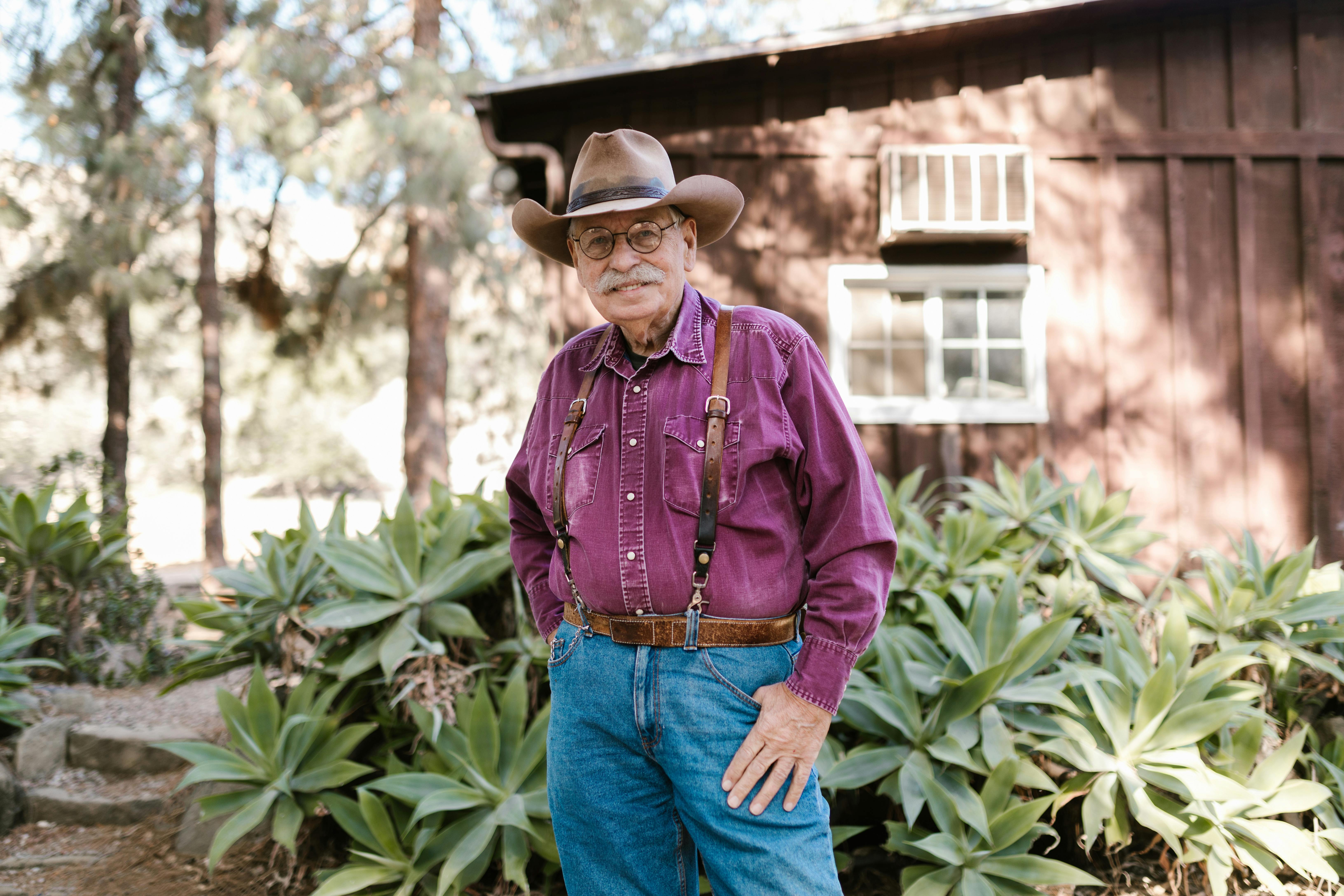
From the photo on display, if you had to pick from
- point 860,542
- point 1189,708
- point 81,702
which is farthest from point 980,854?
point 81,702

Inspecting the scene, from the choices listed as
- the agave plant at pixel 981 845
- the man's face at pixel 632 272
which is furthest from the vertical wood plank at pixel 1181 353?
the man's face at pixel 632 272

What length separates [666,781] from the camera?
1621mm

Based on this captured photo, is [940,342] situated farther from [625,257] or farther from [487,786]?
[625,257]

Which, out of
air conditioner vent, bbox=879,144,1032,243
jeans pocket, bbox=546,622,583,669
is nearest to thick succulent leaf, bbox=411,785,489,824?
jeans pocket, bbox=546,622,583,669

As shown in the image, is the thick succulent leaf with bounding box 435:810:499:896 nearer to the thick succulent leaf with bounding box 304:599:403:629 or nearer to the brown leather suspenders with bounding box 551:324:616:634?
the thick succulent leaf with bounding box 304:599:403:629

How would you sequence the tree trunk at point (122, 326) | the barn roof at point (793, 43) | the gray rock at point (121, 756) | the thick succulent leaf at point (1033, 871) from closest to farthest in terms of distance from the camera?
the thick succulent leaf at point (1033, 871)
the gray rock at point (121, 756)
the barn roof at point (793, 43)
the tree trunk at point (122, 326)

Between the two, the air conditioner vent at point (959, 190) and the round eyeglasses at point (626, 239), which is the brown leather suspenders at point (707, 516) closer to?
the round eyeglasses at point (626, 239)

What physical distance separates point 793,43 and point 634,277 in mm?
4894

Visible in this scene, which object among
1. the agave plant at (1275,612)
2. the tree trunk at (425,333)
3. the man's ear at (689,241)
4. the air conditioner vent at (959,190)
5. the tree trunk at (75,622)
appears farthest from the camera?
the tree trunk at (425,333)

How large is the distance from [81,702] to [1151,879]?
474 cm

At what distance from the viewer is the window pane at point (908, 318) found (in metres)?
6.21

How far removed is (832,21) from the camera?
15.6 m

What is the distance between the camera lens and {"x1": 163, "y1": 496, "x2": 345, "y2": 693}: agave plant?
2.93 m

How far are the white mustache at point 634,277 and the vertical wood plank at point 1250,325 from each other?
6027 mm
